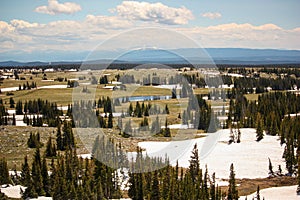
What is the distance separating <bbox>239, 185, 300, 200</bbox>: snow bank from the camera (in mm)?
53344

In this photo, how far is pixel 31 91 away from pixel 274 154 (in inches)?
5246

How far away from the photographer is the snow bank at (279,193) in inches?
2100

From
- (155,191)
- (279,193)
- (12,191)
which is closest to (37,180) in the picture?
(12,191)

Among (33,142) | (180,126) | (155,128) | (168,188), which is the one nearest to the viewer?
(168,188)

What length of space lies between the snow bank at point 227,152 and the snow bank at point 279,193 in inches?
320

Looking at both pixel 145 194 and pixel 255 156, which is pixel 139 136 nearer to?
pixel 255 156

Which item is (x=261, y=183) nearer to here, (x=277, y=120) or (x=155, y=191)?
(x=155, y=191)

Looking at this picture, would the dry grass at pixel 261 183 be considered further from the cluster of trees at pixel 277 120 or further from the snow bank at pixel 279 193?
the cluster of trees at pixel 277 120

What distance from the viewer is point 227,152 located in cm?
8038

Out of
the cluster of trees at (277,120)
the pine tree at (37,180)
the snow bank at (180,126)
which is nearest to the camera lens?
the pine tree at (37,180)

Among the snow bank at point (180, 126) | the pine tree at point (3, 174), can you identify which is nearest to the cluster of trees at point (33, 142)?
the pine tree at point (3, 174)

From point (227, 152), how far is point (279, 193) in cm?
2554

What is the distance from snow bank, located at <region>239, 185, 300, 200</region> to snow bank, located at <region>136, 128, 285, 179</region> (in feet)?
26.6

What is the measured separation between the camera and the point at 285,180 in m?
62.5
